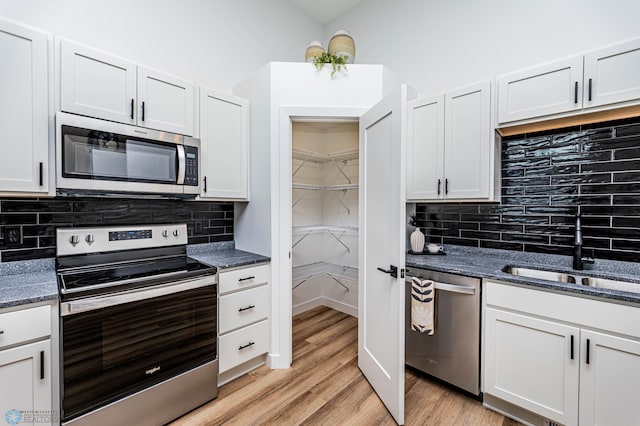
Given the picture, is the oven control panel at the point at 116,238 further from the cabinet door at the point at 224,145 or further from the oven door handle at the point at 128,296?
the oven door handle at the point at 128,296

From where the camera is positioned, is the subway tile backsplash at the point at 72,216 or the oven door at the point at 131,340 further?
the subway tile backsplash at the point at 72,216

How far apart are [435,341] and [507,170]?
1.50m

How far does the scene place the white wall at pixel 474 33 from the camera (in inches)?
79.4

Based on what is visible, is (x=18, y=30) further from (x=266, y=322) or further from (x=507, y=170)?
(x=507, y=170)

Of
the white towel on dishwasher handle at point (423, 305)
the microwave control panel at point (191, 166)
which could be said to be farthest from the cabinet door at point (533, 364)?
the microwave control panel at point (191, 166)

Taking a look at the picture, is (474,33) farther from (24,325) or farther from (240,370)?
(24,325)

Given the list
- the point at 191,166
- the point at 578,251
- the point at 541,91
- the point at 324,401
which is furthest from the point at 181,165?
the point at 578,251

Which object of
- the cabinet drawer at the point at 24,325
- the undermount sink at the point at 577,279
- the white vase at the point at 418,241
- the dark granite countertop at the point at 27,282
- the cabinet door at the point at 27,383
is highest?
the white vase at the point at 418,241

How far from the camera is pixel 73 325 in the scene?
1431 millimetres

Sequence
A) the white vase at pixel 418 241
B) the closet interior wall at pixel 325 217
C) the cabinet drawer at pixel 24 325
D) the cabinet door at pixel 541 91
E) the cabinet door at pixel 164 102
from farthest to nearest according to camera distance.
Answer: the closet interior wall at pixel 325 217 < the white vase at pixel 418 241 < the cabinet door at pixel 164 102 < the cabinet door at pixel 541 91 < the cabinet drawer at pixel 24 325

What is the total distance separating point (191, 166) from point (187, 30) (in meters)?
1.33

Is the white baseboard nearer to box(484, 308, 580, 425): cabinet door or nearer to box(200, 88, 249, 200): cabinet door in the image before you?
box(200, 88, 249, 200): cabinet door

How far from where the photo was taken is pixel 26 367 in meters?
1.33

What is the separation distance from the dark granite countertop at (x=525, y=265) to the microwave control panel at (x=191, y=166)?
176 cm
